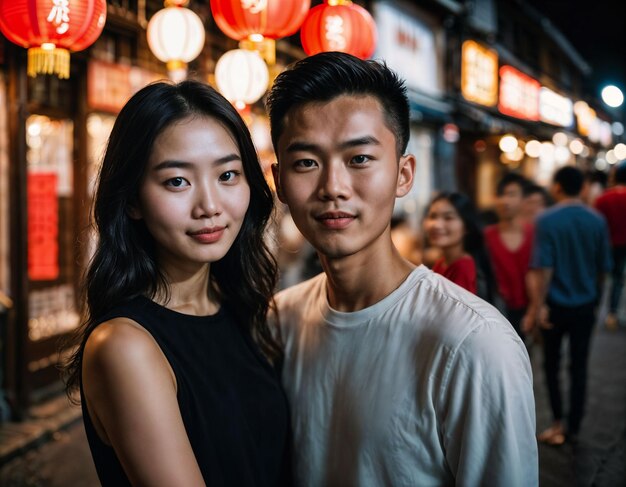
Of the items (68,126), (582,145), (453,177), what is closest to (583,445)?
(68,126)

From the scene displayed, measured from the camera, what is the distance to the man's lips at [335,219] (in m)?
2.27

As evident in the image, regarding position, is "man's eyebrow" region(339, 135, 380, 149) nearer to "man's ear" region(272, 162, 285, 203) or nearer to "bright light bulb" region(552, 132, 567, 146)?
"man's ear" region(272, 162, 285, 203)

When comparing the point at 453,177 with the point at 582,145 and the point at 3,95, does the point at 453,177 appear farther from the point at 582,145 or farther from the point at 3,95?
the point at 582,145

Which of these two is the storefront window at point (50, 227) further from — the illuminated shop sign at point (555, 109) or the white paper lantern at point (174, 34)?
the illuminated shop sign at point (555, 109)

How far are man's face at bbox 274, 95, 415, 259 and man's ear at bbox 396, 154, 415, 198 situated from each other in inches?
5.8

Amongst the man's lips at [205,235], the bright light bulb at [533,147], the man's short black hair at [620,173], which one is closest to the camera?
the man's lips at [205,235]

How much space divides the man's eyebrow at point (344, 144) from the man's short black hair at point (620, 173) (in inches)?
365

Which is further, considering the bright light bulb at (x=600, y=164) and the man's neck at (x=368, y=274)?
the bright light bulb at (x=600, y=164)

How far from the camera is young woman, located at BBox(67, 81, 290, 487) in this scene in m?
2.04

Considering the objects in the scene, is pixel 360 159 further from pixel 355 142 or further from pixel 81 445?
pixel 81 445

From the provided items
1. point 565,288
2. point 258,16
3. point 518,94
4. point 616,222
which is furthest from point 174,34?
point 518,94

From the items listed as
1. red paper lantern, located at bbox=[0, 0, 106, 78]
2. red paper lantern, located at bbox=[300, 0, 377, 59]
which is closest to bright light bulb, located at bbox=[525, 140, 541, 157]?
red paper lantern, located at bbox=[300, 0, 377, 59]

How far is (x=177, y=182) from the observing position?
7.60 feet

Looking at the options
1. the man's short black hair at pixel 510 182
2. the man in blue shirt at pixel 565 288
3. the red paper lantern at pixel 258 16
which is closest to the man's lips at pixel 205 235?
the red paper lantern at pixel 258 16
